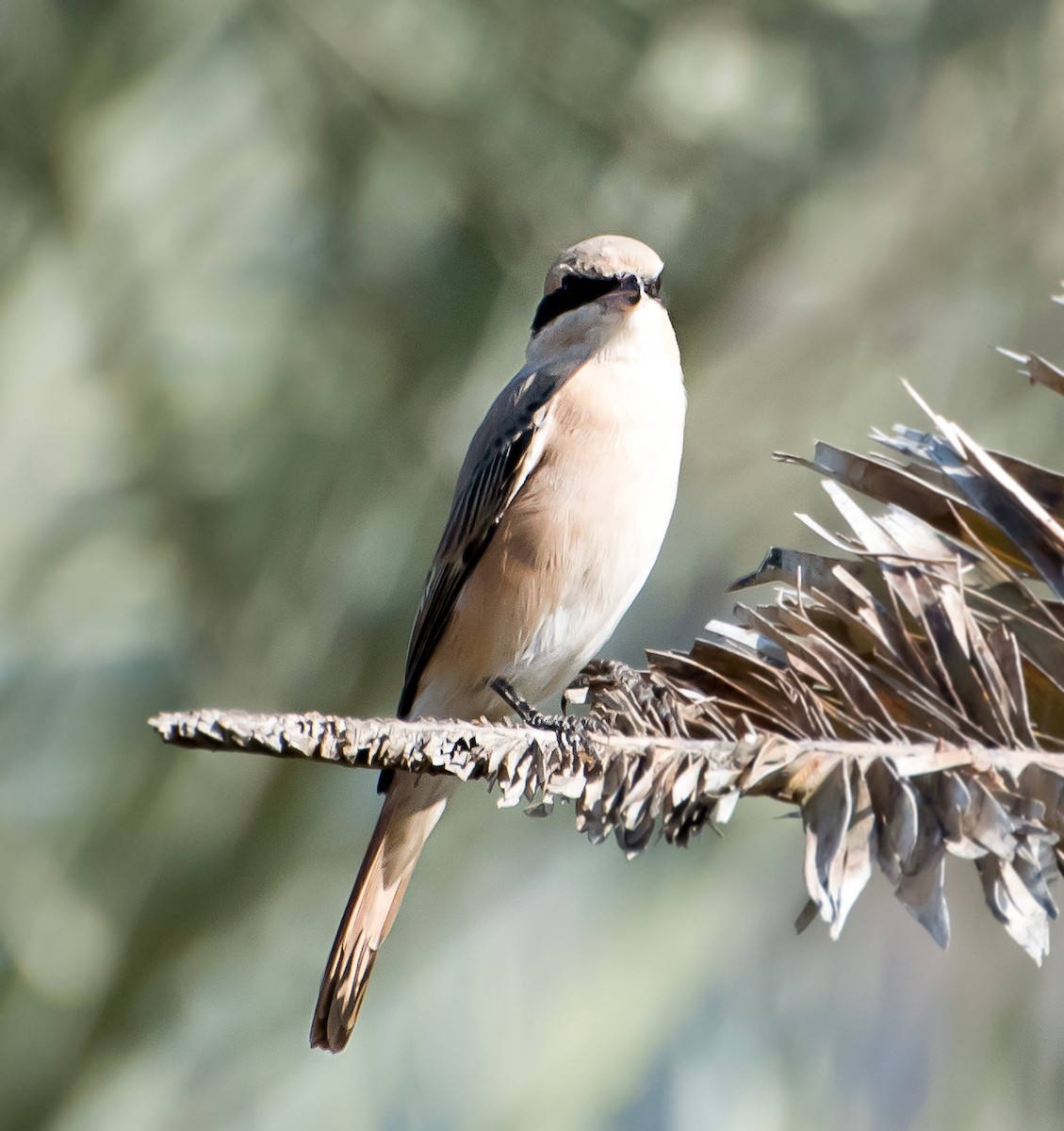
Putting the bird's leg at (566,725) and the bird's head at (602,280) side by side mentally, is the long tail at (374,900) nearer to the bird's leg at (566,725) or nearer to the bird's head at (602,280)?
the bird's leg at (566,725)

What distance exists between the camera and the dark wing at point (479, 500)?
199 centimetres

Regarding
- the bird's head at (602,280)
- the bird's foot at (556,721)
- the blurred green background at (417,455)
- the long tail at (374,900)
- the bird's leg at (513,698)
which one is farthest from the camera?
the blurred green background at (417,455)

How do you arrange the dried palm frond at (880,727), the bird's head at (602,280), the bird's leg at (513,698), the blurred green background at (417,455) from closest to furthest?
the dried palm frond at (880,727) < the bird's leg at (513,698) < the bird's head at (602,280) < the blurred green background at (417,455)

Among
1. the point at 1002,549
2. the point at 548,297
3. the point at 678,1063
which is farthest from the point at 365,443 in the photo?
the point at 1002,549

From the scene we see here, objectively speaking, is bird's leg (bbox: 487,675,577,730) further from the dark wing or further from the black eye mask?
the black eye mask

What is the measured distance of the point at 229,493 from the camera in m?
2.94

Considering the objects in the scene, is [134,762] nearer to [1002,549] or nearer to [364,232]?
[364,232]

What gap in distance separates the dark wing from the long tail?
0.21 m

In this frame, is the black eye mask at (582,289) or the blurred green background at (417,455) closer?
the black eye mask at (582,289)

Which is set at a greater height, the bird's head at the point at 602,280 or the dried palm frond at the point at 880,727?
the bird's head at the point at 602,280

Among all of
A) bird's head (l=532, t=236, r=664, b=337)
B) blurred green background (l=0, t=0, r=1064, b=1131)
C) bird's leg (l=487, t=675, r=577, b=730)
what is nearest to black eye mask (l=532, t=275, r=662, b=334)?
bird's head (l=532, t=236, r=664, b=337)

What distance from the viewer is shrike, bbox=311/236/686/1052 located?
190cm

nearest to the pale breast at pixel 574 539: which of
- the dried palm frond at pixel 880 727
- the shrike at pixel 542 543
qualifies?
the shrike at pixel 542 543

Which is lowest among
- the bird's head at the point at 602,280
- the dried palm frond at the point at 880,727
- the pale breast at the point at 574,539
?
the dried palm frond at the point at 880,727
